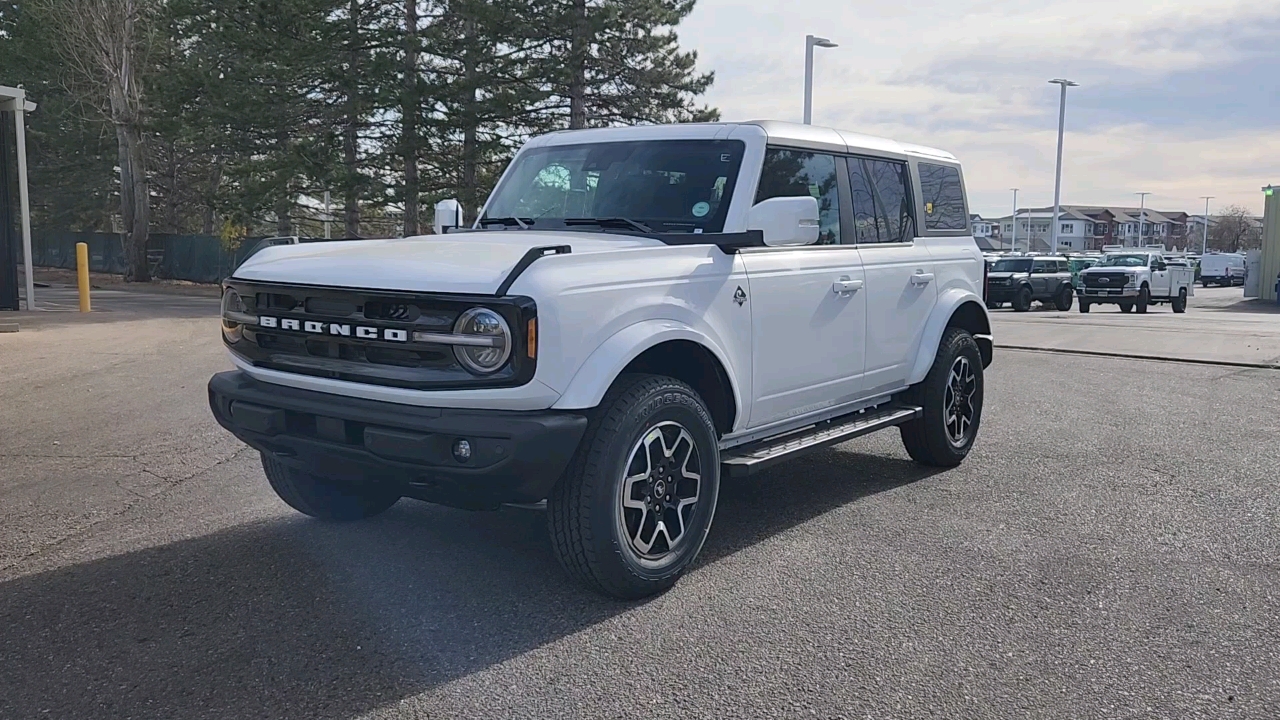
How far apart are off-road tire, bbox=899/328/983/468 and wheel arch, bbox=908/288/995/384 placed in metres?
0.07

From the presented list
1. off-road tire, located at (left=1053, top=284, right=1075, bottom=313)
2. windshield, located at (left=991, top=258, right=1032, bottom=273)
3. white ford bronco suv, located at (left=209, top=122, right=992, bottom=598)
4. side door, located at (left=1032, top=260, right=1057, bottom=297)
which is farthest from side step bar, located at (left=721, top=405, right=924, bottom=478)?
off-road tire, located at (left=1053, top=284, right=1075, bottom=313)

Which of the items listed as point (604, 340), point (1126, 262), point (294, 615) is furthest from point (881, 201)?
point (1126, 262)

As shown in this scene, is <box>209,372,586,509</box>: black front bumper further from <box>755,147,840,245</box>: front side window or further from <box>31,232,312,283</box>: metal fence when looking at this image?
<box>31,232,312,283</box>: metal fence

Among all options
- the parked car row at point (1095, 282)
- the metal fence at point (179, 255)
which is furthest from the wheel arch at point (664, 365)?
the metal fence at point (179, 255)

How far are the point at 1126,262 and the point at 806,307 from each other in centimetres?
3100

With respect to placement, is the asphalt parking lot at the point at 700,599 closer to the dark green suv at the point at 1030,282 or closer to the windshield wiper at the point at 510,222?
the windshield wiper at the point at 510,222

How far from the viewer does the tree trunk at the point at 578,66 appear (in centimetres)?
2405

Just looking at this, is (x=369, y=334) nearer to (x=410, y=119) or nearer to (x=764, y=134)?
(x=764, y=134)

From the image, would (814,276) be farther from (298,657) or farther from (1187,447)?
(1187,447)

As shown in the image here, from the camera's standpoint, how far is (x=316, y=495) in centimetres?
512

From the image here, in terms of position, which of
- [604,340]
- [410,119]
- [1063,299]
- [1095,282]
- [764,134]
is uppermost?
[410,119]

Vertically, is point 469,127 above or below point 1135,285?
above

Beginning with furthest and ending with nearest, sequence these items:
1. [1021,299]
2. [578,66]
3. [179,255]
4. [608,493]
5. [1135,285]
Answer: [179,255] < [1021,299] < [1135,285] < [578,66] < [608,493]

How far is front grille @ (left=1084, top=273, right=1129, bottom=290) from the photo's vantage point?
100ft
